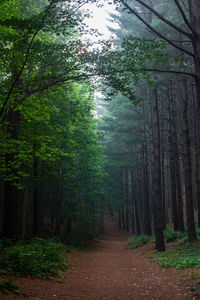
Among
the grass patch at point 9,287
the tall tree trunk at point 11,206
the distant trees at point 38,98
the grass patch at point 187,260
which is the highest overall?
the distant trees at point 38,98

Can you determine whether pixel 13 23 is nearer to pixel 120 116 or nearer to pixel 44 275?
pixel 44 275

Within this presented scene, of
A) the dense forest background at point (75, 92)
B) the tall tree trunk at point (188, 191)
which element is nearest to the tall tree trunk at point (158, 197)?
the dense forest background at point (75, 92)

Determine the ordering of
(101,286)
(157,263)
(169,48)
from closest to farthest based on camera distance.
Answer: (101,286), (157,263), (169,48)

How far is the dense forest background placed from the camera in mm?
6051

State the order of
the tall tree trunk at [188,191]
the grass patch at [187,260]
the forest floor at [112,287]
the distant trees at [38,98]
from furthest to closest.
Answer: the tall tree trunk at [188,191], the grass patch at [187,260], the distant trees at [38,98], the forest floor at [112,287]

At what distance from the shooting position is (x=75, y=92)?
1719cm

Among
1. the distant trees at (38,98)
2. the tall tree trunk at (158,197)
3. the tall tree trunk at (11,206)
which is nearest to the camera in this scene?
the distant trees at (38,98)

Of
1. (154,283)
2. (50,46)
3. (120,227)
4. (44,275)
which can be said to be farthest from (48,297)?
(120,227)

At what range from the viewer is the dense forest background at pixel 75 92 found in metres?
6.05

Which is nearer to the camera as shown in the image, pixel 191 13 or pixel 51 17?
pixel 191 13

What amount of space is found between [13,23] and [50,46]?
1.16 metres

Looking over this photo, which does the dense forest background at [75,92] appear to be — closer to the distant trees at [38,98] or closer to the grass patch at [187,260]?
the distant trees at [38,98]

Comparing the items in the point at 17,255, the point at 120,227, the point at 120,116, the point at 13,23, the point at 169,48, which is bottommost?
the point at 120,227

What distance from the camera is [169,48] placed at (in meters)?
14.4
